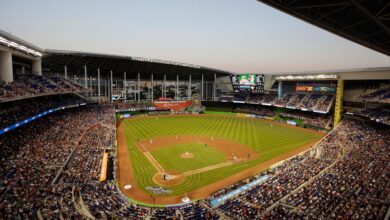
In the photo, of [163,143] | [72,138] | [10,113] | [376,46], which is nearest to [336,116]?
[376,46]

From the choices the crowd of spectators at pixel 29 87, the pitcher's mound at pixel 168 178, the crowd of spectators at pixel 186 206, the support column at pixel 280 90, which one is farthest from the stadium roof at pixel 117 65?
the pitcher's mound at pixel 168 178

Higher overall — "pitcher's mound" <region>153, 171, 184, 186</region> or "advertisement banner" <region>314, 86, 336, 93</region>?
"advertisement banner" <region>314, 86, 336, 93</region>

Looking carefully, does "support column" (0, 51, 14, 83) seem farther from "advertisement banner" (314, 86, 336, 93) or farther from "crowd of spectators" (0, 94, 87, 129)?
"advertisement banner" (314, 86, 336, 93)

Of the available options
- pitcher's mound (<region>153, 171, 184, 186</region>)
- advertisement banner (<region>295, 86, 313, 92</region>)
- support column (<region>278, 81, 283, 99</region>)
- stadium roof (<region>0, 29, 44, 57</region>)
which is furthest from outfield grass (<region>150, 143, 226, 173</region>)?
support column (<region>278, 81, 283, 99</region>)

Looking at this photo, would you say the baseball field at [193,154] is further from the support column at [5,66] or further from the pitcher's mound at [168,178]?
the support column at [5,66]

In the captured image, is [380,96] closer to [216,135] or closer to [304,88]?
[304,88]

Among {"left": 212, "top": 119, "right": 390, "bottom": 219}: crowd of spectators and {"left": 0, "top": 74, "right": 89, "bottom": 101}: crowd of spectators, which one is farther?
{"left": 0, "top": 74, "right": 89, "bottom": 101}: crowd of spectators

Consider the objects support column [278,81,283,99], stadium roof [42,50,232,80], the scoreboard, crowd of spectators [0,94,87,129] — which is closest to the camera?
crowd of spectators [0,94,87,129]
